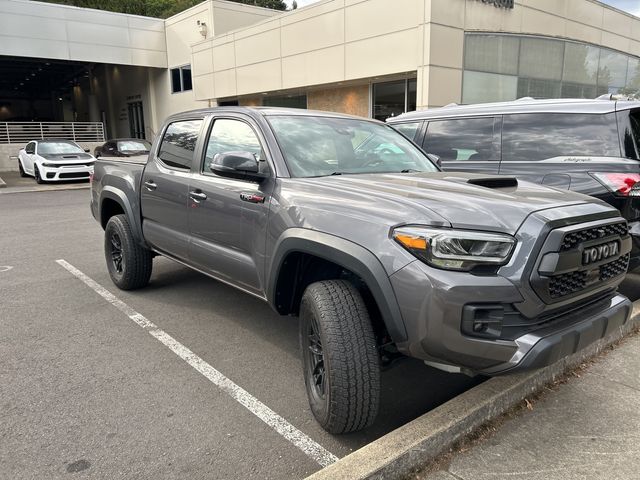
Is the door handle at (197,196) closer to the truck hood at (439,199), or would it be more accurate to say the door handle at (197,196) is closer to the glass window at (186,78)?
the truck hood at (439,199)

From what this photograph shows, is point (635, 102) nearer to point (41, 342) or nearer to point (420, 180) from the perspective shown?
point (420, 180)

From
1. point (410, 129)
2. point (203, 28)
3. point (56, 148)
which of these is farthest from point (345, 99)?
point (410, 129)

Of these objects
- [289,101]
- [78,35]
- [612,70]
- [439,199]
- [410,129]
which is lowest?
[439,199]

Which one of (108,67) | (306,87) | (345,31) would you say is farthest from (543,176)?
(108,67)

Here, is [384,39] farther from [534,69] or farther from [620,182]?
[620,182]

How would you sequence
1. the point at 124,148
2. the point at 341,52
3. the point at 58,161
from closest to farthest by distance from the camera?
the point at 58,161
the point at 341,52
the point at 124,148

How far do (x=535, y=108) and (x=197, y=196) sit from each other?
3.63 meters

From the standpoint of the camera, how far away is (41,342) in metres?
4.07

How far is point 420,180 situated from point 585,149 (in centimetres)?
251

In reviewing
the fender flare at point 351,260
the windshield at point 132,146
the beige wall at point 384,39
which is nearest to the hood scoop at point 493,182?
the fender flare at point 351,260

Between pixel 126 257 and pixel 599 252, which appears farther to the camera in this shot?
pixel 126 257

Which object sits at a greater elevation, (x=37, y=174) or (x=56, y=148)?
(x=56, y=148)

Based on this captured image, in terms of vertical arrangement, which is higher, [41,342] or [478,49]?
[478,49]

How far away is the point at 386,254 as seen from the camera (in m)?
2.42
